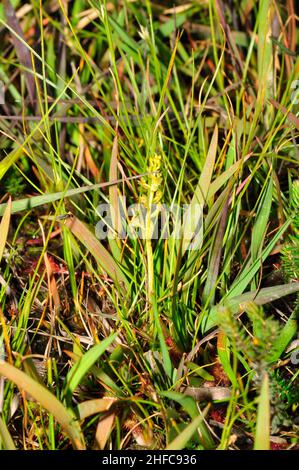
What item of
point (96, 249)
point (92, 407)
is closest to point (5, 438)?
point (92, 407)

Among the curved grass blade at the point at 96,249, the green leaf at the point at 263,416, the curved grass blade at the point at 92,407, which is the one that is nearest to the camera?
the green leaf at the point at 263,416

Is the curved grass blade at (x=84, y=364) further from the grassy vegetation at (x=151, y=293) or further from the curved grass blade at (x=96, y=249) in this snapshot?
the curved grass blade at (x=96, y=249)

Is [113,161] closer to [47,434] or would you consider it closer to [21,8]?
[47,434]

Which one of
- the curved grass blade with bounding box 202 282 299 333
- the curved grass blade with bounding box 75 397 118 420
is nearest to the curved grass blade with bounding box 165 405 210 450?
the curved grass blade with bounding box 75 397 118 420

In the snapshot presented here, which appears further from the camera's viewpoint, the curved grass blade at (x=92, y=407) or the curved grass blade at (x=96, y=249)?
the curved grass blade at (x=96, y=249)

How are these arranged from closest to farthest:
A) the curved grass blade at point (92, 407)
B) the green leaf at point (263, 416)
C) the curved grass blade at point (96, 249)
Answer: the green leaf at point (263, 416)
the curved grass blade at point (92, 407)
the curved grass blade at point (96, 249)

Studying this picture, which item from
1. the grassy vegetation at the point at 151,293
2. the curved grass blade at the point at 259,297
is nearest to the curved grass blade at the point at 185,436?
the grassy vegetation at the point at 151,293

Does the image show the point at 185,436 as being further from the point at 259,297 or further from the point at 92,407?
the point at 259,297

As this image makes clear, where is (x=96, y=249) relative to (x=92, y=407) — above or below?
above

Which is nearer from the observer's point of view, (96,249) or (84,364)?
(84,364)

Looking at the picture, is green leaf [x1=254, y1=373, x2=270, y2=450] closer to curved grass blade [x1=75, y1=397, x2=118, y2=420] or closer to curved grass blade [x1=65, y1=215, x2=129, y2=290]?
curved grass blade [x1=75, y1=397, x2=118, y2=420]

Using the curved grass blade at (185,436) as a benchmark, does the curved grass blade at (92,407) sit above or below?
below
